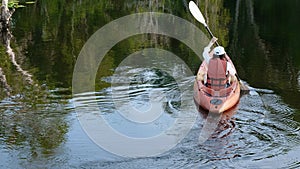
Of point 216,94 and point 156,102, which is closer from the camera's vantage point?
point 216,94

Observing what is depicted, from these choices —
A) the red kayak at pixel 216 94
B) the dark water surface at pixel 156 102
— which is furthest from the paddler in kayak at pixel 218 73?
the dark water surface at pixel 156 102

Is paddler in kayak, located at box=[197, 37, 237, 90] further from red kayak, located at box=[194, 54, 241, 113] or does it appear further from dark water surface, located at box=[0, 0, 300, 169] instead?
dark water surface, located at box=[0, 0, 300, 169]

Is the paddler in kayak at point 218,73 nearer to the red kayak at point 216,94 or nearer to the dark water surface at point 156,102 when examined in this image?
the red kayak at point 216,94

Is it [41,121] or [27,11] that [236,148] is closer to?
[41,121]

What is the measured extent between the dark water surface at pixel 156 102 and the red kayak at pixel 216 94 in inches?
10.0

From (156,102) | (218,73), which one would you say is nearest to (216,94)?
(218,73)

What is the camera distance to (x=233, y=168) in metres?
9.59

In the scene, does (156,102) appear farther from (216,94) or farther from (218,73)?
(218,73)

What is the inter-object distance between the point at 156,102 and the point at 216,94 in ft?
5.72

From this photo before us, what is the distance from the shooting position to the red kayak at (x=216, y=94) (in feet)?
41.3

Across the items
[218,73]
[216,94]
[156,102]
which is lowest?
[156,102]

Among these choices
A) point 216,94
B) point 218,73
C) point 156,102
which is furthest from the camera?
point 156,102

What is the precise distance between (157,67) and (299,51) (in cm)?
616

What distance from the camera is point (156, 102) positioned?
44.6 feet
